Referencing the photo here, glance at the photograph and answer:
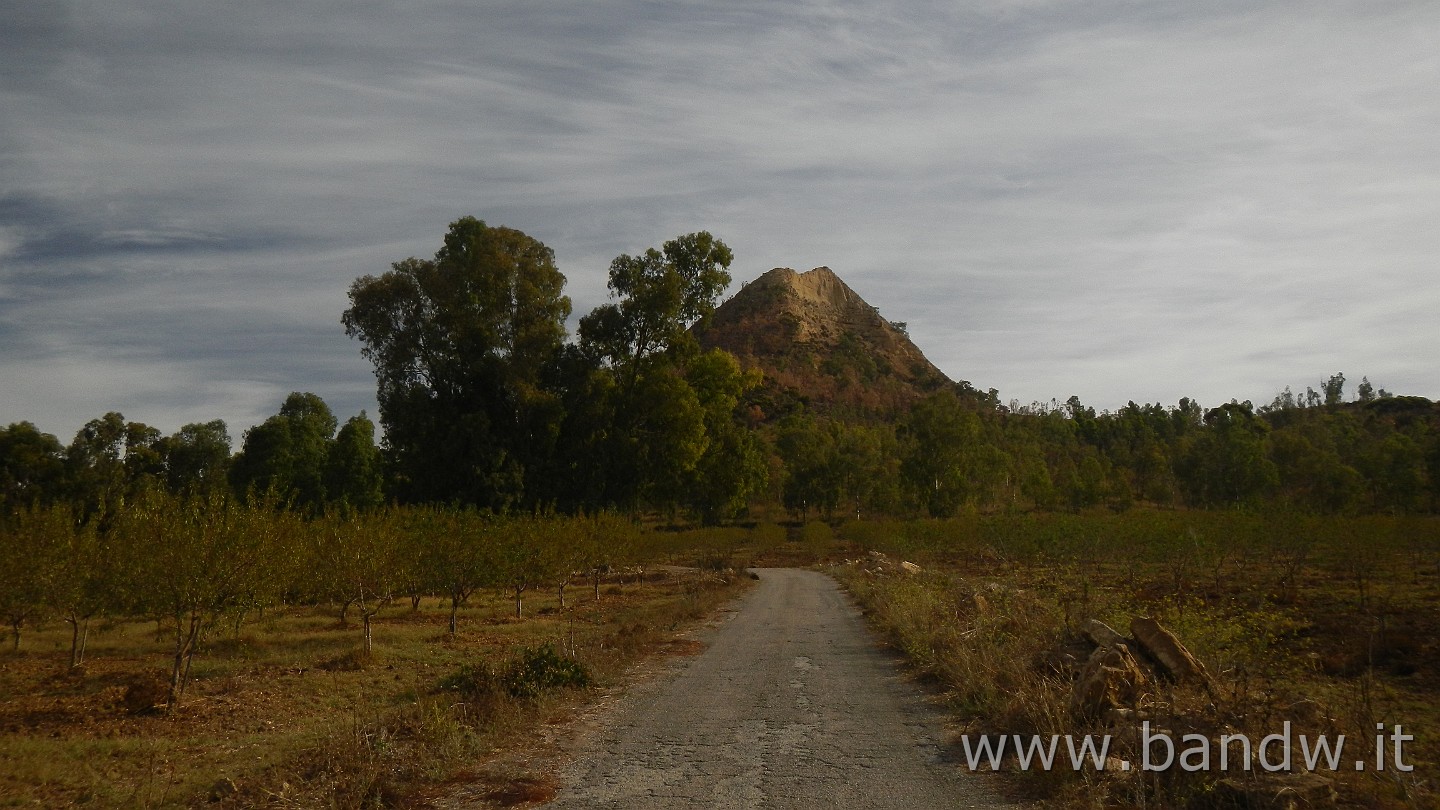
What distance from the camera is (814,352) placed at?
172 m

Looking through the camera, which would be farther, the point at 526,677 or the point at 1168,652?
the point at 526,677

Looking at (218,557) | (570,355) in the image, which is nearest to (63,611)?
(218,557)

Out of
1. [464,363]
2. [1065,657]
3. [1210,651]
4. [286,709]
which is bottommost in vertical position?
[286,709]

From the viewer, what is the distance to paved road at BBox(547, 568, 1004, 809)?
24.1 ft

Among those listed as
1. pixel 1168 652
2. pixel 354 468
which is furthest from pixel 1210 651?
pixel 354 468

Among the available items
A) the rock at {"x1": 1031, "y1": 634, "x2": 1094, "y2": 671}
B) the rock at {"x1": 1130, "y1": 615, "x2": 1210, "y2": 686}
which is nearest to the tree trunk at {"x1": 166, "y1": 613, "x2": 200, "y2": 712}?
the rock at {"x1": 1031, "y1": 634, "x2": 1094, "y2": 671}

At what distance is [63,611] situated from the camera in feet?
57.0

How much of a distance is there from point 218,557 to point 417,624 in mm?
11806

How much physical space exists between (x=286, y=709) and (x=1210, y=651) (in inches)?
520

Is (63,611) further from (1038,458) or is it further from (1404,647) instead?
(1038,458)

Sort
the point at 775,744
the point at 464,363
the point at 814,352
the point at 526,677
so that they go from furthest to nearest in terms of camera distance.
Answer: the point at 814,352, the point at 464,363, the point at 526,677, the point at 775,744

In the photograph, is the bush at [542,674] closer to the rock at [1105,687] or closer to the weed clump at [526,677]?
the weed clump at [526,677]

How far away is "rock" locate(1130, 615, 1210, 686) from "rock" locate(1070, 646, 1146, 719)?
0.88m

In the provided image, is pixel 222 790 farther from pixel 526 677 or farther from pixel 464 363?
pixel 464 363
